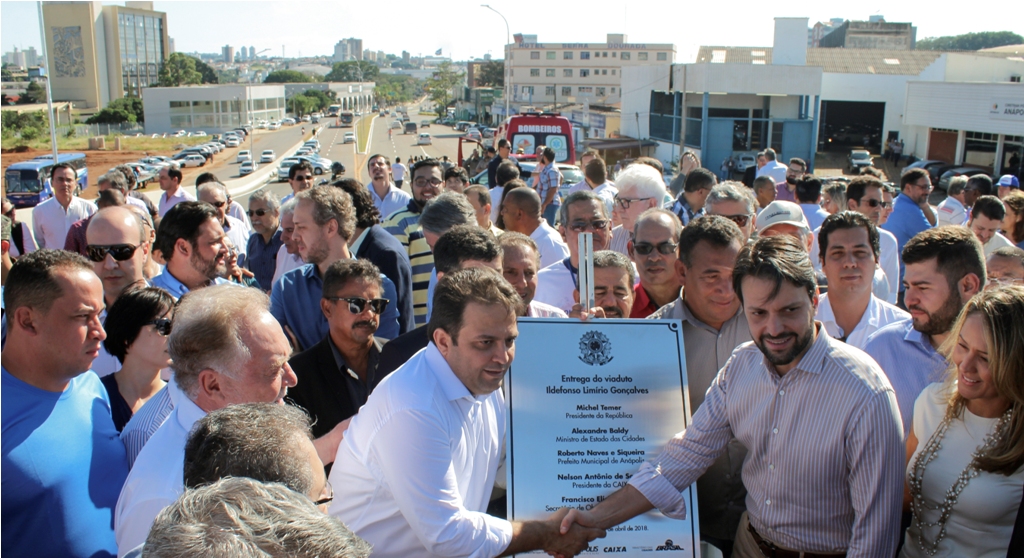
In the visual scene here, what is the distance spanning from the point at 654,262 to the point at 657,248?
0.09m

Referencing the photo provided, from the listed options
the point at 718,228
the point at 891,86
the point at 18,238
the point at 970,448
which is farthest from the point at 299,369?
the point at 891,86

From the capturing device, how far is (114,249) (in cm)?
440

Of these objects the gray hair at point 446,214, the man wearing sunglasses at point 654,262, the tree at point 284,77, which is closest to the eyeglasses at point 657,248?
the man wearing sunglasses at point 654,262

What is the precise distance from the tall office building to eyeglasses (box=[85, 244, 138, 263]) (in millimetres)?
114669

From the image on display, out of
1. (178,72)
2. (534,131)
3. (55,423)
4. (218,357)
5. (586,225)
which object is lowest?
(55,423)

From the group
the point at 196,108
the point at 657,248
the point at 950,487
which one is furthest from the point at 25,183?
the point at 196,108

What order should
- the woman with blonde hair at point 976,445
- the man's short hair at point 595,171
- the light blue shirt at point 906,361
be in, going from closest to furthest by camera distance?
1. the woman with blonde hair at point 976,445
2. the light blue shirt at point 906,361
3. the man's short hair at point 595,171

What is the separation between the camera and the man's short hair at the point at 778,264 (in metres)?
2.61

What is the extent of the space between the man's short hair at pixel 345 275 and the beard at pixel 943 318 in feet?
8.99

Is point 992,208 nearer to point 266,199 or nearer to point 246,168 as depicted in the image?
point 266,199

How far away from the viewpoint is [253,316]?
2729mm

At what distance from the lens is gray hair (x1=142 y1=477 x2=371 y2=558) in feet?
4.45

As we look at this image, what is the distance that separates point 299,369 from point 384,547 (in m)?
1.38

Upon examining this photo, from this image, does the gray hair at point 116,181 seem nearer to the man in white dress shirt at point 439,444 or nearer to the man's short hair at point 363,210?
the man's short hair at point 363,210
